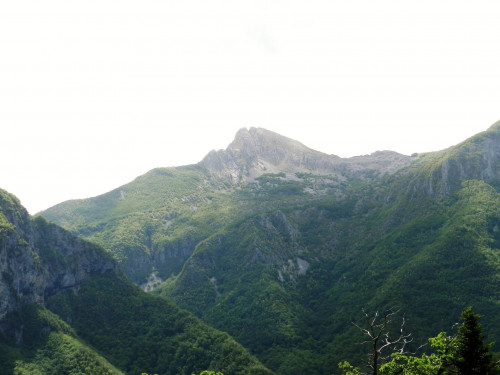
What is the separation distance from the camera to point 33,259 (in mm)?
162125

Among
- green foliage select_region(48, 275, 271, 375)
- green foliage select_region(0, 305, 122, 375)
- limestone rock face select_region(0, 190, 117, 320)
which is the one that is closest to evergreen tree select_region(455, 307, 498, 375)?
green foliage select_region(48, 275, 271, 375)

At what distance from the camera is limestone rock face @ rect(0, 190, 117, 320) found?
5743 inches

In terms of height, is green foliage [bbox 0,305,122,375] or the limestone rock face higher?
the limestone rock face

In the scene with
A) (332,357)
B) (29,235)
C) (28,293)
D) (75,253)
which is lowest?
(332,357)

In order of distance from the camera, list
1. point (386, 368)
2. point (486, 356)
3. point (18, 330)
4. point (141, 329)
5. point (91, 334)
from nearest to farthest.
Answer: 1. point (486, 356)
2. point (386, 368)
3. point (18, 330)
4. point (91, 334)
5. point (141, 329)

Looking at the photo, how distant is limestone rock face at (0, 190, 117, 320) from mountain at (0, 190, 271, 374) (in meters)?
0.43

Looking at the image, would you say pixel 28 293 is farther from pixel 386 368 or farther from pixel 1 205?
pixel 386 368

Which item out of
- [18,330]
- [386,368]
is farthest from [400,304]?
[18,330]

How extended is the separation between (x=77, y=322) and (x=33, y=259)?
37.2 meters

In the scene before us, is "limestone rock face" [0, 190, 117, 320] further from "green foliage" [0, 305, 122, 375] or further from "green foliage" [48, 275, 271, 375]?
"green foliage" [48, 275, 271, 375]

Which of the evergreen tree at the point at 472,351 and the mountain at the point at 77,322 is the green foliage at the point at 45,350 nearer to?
the mountain at the point at 77,322

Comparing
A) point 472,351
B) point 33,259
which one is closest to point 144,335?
point 33,259

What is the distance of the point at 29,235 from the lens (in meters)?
171

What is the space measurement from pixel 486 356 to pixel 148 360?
159687 millimetres
